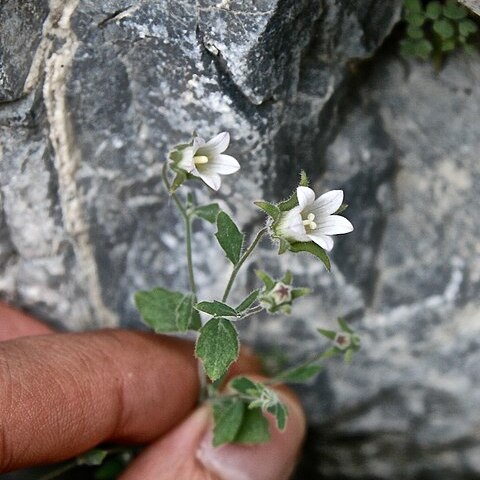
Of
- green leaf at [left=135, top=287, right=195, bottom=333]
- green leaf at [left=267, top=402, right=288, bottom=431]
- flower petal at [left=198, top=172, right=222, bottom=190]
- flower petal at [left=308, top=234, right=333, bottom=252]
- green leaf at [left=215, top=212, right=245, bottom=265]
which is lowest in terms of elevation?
green leaf at [left=267, top=402, right=288, bottom=431]

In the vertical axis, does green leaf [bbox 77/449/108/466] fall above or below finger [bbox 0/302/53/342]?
below

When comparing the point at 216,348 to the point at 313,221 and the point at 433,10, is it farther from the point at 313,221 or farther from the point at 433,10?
→ the point at 433,10

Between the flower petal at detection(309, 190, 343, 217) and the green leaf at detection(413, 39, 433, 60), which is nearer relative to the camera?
the flower petal at detection(309, 190, 343, 217)

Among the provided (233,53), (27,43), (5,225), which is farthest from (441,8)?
(5,225)

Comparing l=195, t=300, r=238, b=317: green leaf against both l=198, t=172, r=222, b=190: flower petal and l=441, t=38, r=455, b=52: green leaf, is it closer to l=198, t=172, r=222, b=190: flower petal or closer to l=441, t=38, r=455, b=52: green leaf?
l=198, t=172, r=222, b=190: flower petal

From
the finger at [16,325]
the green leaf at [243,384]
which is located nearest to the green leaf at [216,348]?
the green leaf at [243,384]

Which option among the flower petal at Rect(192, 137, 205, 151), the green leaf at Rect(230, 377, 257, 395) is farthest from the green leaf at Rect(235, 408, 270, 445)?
the flower petal at Rect(192, 137, 205, 151)
